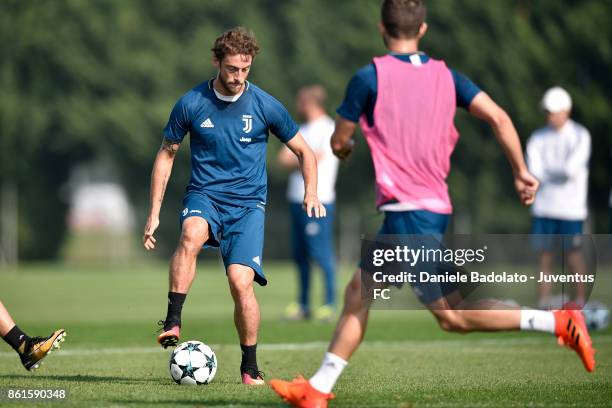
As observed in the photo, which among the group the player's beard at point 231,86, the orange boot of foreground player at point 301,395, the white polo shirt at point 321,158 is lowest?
the orange boot of foreground player at point 301,395

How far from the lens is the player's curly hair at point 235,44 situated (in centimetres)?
799

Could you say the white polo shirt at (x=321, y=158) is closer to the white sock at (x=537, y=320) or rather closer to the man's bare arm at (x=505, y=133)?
the man's bare arm at (x=505, y=133)

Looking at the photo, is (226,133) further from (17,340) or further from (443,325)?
(443,325)

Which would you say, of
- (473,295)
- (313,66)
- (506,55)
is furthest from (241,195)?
(313,66)

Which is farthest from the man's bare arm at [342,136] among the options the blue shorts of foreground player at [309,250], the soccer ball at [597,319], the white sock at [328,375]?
the blue shorts of foreground player at [309,250]

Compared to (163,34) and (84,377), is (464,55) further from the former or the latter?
(84,377)

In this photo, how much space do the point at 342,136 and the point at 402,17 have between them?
0.75m

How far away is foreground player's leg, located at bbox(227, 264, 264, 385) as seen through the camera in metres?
8.20

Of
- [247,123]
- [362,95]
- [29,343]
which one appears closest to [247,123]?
[247,123]

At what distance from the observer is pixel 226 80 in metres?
8.17

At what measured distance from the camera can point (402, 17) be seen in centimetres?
667

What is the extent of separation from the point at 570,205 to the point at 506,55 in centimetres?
1841

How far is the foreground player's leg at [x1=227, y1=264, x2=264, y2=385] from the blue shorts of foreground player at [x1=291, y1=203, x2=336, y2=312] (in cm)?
609

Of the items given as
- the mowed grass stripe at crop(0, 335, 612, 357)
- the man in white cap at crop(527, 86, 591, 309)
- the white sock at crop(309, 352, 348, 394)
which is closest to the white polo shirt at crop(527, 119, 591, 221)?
the man in white cap at crop(527, 86, 591, 309)
